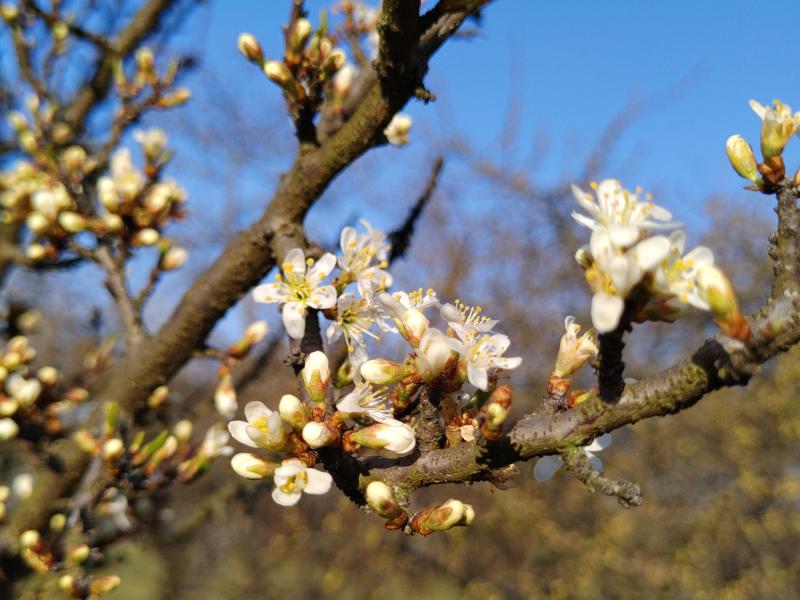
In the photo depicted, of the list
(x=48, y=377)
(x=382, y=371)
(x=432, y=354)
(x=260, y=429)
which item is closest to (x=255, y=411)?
(x=260, y=429)

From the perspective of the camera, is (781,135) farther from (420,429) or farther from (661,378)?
(420,429)

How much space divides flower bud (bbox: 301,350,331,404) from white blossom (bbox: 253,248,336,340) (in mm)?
198

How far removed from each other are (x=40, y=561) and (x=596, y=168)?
29.3ft

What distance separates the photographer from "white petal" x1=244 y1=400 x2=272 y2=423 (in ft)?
3.74

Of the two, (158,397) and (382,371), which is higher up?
(382,371)

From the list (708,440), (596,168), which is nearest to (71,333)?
(596,168)

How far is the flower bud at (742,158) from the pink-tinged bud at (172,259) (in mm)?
1942

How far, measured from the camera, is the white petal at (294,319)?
1.28 meters

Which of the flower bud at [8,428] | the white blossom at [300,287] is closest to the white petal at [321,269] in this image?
the white blossom at [300,287]

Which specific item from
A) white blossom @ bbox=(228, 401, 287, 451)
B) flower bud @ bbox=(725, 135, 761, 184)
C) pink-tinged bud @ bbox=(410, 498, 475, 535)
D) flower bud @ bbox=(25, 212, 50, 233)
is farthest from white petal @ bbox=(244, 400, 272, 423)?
flower bud @ bbox=(25, 212, 50, 233)

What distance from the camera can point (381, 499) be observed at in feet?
3.28

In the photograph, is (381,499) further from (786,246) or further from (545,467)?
(786,246)

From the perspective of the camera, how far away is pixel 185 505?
24.8ft

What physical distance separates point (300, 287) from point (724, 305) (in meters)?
0.87
